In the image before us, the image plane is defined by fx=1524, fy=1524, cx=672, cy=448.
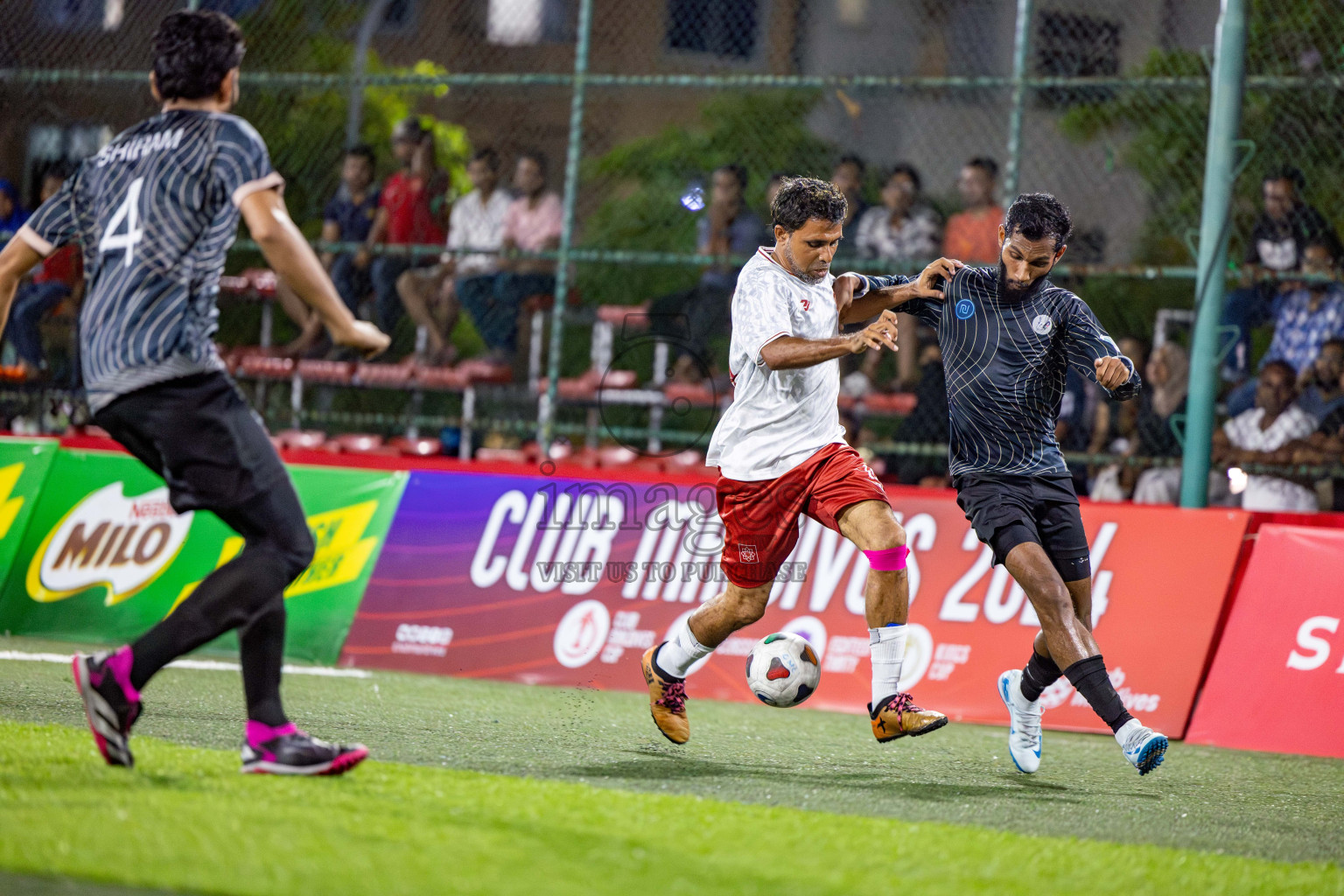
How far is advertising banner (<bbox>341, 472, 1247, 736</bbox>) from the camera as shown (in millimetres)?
7969

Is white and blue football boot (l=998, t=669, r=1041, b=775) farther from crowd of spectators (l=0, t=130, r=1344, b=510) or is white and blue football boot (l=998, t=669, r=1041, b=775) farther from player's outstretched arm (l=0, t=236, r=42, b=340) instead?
player's outstretched arm (l=0, t=236, r=42, b=340)

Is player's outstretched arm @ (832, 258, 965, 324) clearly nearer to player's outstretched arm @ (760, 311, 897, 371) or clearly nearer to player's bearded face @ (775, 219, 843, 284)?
player's bearded face @ (775, 219, 843, 284)

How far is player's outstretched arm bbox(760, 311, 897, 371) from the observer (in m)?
5.40

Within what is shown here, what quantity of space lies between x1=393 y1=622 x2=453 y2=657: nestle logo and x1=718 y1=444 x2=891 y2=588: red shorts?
3.19 metres

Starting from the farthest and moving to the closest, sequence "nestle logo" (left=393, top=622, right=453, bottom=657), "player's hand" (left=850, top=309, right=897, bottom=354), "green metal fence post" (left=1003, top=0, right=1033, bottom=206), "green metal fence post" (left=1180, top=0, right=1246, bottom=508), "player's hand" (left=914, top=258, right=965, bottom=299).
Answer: "green metal fence post" (left=1003, top=0, right=1033, bottom=206), "nestle logo" (left=393, top=622, right=453, bottom=657), "green metal fence post" (left=1180, top=0, right=1246, bottom=508), "player's hand" (left=914, top=258, right=965, bottom=299), "player's hand" (left=850, top=309, right=897, bottom=354)

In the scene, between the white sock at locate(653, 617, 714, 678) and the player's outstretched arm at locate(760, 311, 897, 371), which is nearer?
the player's outstretched arm at locate(760, 311, 897, 371)

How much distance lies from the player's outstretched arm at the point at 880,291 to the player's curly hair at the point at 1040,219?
343mm

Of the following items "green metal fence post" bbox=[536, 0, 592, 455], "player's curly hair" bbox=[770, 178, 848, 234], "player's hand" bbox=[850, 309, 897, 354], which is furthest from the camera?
"green metal fence post" bbox=[536, 0, 592, 455]

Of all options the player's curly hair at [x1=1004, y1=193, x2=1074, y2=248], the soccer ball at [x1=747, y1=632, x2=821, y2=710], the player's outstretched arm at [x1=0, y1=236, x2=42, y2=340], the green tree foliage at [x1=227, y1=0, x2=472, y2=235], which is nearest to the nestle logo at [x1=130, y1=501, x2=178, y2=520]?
the green tree foliage at [x1=227, y1=0, x2=472, y2=235]

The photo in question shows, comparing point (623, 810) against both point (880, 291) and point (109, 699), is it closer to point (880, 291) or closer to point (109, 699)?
point (109, 699)

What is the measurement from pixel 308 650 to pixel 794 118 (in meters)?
11.1

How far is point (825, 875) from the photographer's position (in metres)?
3.63

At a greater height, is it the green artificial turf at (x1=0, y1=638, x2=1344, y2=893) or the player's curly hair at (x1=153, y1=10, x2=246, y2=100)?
the player's curly hair at (x1=153, y1=10, x2=246, y2=100)

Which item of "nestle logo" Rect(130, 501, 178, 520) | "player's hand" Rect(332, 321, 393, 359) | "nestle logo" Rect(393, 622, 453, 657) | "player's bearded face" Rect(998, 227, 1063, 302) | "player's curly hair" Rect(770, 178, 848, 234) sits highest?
"player's curly hair" Rect(770, 178, 848, 234)
